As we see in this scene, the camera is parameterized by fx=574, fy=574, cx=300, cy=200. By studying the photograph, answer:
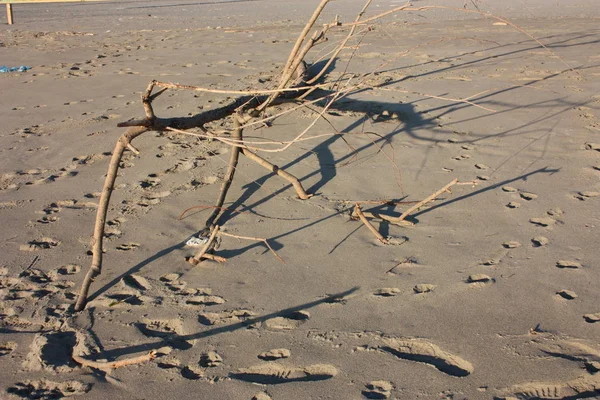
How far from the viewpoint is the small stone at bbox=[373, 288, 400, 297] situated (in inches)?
114

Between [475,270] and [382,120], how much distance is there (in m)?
2.68

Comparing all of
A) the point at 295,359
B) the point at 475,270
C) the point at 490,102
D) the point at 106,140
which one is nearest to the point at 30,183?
the point at 106,140

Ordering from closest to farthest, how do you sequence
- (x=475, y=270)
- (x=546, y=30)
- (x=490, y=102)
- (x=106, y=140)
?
(x=475, y=270)
(x=106, y=140)
(x=490, y=102)
(x=546, y=30)

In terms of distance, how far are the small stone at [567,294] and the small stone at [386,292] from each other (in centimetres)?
78

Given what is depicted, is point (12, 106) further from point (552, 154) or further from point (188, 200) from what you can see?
point (552, 154)

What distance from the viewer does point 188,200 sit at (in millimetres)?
4078

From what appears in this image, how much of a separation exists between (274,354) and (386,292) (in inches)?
28.4

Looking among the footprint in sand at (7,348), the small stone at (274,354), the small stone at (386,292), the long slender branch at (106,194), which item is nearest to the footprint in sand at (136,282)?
the long slender branch at (106,194)

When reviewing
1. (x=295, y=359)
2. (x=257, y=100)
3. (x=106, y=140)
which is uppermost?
(x=257, y=100)

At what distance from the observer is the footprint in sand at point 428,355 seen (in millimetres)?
2340

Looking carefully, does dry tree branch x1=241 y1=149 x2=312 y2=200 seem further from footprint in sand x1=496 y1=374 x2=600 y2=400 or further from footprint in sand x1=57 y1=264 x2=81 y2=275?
footprint in sand x1=496 y1=374 x2=600 y2=400

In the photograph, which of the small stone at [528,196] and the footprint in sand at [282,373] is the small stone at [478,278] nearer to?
the footprint in sand at [282,373]

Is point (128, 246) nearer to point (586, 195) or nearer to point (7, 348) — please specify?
point (7, 348)

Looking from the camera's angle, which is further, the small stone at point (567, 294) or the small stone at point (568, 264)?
the small stone at point (568, 264)
